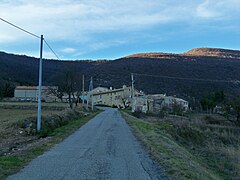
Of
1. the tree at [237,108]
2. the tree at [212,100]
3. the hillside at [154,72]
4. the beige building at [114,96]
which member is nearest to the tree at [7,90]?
the hillside at [154,72]

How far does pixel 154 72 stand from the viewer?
95.2 meters

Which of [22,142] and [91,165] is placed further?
[22,142]

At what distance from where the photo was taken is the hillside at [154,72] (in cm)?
8494

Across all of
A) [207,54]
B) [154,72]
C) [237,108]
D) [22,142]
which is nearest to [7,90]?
[154,72]

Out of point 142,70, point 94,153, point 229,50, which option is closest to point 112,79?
point 142,70

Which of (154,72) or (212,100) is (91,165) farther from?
(154,72)

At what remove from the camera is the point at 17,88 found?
10725 cm

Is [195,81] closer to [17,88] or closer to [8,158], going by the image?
[17,88]

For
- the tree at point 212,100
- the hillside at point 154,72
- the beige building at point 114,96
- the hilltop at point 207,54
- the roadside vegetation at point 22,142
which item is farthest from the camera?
the hilltop at point 207,54

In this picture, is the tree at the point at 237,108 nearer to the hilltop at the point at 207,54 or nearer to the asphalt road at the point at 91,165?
the asphalt road at the point at 91,165

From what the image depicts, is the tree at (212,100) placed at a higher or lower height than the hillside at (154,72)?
lower

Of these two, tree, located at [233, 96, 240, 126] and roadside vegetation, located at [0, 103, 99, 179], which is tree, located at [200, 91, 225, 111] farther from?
roadside vegetation, located at [0, 103, 99, 179]

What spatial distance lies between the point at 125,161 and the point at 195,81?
79054mm

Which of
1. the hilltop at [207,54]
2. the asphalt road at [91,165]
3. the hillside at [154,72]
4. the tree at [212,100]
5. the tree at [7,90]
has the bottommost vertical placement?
the asphalt road at [91,165]
